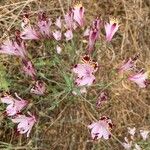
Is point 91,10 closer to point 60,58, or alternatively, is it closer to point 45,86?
point 60,58

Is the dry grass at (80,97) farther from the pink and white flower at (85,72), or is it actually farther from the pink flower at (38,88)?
the pink and white flower at (85,72)

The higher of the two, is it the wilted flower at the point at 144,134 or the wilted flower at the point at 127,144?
the wilted flower at the point at 144,134

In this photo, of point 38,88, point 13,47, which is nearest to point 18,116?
point 38,88

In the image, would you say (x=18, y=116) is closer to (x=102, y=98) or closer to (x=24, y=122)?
(x=24, y=122)

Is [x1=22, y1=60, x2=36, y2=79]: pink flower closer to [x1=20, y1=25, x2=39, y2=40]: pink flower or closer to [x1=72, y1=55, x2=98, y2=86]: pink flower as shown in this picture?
[x1=20, y1=25, x2=39, y2=40]: pink flower

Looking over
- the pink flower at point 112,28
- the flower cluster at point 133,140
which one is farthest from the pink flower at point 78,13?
the flower cluster at point 133,140

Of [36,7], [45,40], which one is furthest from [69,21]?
[36,7]

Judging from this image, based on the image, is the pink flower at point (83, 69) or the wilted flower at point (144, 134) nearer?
the pink flower at point (83, 69)

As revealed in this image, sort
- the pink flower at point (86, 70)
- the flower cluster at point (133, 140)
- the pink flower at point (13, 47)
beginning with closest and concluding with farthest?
the pink flower at point (86, 70) < the pink flower at point (13, 47) < the flower cluster at point (133, 140)
